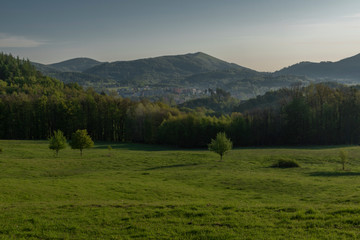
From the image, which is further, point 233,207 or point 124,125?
point 124,125

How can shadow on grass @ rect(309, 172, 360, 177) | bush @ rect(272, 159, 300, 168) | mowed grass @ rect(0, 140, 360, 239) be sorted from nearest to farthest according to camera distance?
mowed grass @ rect(0, 140, 360, 239)
shadow on grass @ rect(309, 172, 360, 177)
bush @ rect(272, 159, 300, 168)

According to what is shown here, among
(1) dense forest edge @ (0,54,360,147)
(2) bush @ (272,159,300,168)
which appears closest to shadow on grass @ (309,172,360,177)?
(2) bush @ (272,159,300,168)

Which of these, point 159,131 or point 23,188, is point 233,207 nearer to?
point 23,188

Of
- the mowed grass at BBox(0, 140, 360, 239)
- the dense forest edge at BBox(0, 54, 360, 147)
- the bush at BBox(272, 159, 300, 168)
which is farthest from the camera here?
the dense forest edge at BBox(0, 54, 360, 147)

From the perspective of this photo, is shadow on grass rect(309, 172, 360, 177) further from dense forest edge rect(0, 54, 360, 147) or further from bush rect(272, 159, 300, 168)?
dense forest edge rect(0, 54, 360, 147)

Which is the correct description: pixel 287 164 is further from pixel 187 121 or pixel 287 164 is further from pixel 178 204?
pixel 187 121

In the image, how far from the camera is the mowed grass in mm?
14938

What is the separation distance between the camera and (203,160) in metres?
63.2

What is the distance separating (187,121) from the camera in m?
108

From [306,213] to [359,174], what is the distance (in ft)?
112

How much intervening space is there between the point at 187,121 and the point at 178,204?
285ft

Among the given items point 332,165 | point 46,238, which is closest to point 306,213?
point 46,238

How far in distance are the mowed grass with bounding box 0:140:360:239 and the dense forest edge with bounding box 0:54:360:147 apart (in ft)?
163

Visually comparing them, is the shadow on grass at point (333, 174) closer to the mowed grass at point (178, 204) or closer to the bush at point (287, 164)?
the mowed grass at point (178, 204)
